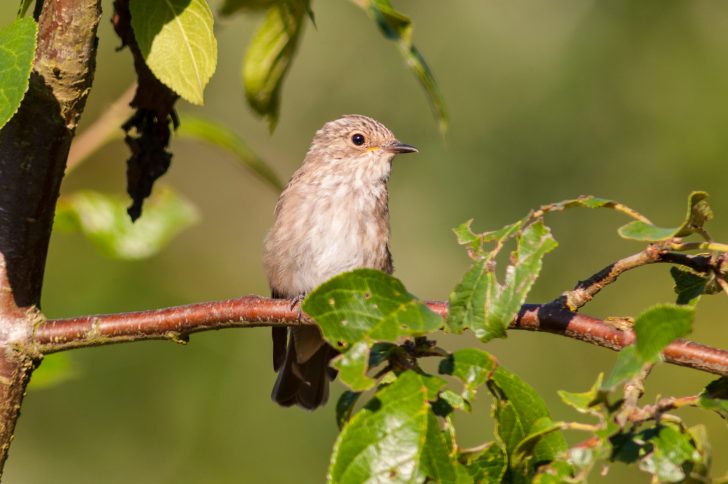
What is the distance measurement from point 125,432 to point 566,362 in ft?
11.6

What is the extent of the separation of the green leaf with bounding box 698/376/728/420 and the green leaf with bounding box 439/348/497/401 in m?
0.49

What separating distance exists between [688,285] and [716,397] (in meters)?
0.34

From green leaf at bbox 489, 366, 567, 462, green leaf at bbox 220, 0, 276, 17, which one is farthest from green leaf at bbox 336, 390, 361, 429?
green leaf at bbox 220, 0, 276, 17

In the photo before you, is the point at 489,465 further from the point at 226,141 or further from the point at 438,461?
the point at 226,141

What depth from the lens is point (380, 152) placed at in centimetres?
613

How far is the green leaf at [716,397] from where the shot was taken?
7.60 feet

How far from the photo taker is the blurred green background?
7734 mm

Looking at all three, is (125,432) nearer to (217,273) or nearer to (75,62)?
(217,273)

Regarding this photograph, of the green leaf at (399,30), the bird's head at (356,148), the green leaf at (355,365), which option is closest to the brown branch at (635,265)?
the green leaf at (355,365)

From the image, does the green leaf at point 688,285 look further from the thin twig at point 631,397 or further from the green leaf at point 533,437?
the green leaf at point 533,437

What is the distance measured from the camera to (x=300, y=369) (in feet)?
18.5

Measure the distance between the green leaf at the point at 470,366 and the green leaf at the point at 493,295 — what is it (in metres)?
0.06

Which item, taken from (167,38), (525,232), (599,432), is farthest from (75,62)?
(599,432)

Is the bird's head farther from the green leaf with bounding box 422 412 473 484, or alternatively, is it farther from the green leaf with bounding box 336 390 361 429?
the green leaf with bounding box 422 412 473 484
